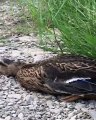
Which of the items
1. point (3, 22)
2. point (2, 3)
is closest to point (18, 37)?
point (3, 22)

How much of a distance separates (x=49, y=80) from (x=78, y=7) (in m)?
0.65

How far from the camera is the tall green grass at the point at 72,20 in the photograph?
12.6ft

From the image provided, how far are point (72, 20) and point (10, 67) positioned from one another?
786 mm

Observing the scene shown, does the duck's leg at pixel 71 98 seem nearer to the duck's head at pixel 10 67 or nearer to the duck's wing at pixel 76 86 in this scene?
the duck's wing at pixel 76 86

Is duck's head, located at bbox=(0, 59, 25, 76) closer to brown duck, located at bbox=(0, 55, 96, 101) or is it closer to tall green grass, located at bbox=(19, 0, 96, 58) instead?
brown duck, located at bbox=(0, 55, 96, 101)

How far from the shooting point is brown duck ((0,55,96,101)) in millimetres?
3766

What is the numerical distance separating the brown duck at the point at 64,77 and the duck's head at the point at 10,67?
0.21m

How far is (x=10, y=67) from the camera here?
4.34 m

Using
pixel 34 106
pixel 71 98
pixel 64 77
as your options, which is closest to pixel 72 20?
pixel 64 77

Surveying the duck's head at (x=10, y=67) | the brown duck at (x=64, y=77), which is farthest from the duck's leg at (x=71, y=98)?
the duck's head at (x=10, y=67)

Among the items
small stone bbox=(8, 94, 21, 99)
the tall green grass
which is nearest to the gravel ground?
small stone bbox=(8, 94, 21, 99)

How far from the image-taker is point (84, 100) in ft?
12.6

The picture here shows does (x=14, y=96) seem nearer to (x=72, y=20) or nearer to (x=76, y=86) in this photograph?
(x=76, y=86)

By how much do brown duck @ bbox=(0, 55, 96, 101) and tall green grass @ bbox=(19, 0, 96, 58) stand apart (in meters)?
0.12
